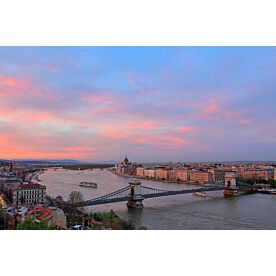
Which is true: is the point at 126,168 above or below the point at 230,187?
above

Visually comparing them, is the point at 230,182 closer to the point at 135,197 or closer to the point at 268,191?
the point at 268,191

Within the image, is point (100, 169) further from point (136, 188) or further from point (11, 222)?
point (11, 222)

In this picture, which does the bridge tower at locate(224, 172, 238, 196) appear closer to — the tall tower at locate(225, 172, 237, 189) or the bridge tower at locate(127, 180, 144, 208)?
the tall tower at locate(225, 172, 237, 189)

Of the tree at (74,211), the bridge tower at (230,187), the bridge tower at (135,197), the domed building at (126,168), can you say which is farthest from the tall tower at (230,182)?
the tree at (74,211)

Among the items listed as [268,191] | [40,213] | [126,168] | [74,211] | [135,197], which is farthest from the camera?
[126,168]

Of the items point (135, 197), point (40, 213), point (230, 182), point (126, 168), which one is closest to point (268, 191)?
point (230, 182)

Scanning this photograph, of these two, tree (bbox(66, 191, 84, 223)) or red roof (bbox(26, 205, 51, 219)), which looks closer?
red roof (bbox(26, 205, 51, 219))

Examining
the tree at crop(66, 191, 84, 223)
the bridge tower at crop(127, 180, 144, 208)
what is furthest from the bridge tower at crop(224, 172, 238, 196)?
the tree at crop(66, 191, 84, 223)

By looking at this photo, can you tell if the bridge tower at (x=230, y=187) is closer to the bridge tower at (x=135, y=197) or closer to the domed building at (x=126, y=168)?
the bridge tower at (x=135, y=197)

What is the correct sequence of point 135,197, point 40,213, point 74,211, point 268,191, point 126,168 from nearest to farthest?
1. point 40,213
2. point 74,211
3. point 135,197
4. point 268,191
5. point 126,168
